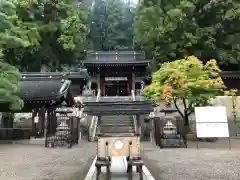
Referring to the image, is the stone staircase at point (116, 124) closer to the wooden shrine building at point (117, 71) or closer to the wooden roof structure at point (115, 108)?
the wooden shrine building at point (117, 71)

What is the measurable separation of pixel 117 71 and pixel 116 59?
1.62 m

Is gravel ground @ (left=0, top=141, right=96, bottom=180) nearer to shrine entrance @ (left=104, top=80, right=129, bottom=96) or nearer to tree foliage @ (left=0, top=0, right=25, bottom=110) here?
tree foliage @ (left=0, top=0, right=25, bottom=110)

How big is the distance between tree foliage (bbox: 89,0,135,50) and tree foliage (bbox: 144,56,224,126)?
31690 mm

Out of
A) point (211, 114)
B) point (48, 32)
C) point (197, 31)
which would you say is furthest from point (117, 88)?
point (211, 114)

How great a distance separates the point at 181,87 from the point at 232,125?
8.33 m

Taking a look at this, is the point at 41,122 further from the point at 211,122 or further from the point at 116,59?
the point at 116,59

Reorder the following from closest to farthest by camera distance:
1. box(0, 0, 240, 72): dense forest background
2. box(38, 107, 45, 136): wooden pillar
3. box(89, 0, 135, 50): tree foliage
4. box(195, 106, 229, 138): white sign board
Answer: box(195, 106, 229, 138): white sign board
box(38, 107, 45, 136): wooden pillar
box(0, 0, 240, 72): dense forest background
box(89, 0, 135, 50): tree foliage

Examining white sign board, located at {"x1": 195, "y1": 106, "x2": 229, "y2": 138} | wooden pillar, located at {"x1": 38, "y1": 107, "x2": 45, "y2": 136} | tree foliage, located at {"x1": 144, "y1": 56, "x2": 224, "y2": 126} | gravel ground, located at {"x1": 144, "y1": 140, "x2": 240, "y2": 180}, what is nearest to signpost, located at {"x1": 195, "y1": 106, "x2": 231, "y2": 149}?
white sign board, located at {"x1": 195, "y1": 106, "x2": 229, "y2": 138}

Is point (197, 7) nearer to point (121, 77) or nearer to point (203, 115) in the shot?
point (121, 77)

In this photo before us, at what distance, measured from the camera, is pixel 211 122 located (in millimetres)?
14617

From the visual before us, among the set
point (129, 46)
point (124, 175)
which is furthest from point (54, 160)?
point (129, 46)

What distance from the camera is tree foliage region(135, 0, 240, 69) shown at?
93.7 feet

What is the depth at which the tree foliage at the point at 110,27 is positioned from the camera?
5125 cm

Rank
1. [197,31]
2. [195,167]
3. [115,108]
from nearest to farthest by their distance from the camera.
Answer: [115,108]
[195,167]
[197,31]
